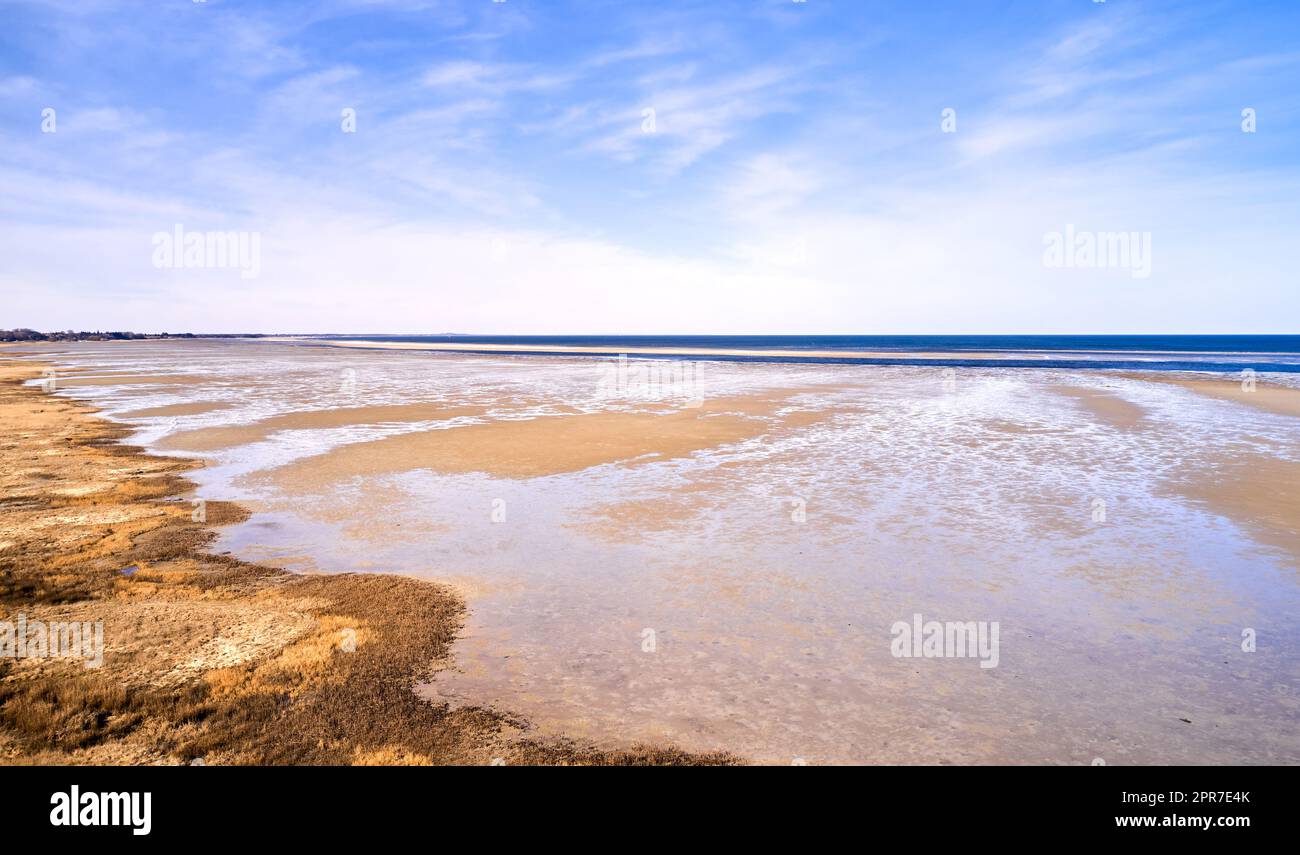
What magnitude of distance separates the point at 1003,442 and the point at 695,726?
20615 millimetres

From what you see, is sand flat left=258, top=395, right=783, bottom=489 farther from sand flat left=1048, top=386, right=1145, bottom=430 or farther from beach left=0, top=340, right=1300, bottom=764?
sand flat left=1048, top=386, right=1145, bottom=430

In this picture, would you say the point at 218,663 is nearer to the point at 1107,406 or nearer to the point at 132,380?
the point at 1107,406

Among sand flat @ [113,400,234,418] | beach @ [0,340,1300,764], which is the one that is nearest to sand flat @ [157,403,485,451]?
beach @ [0,340,1300,764]

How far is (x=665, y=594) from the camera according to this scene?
9.98 meters

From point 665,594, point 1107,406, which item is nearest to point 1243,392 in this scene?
point 1107,406

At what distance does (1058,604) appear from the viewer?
9461 millimetres

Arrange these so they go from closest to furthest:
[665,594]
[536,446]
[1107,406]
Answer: [665,594] → [536,446] → [1107,406]

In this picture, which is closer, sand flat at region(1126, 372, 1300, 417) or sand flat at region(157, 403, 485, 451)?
sand flat at region(157, 403, 485, 451)

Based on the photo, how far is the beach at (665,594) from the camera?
20.6 ft

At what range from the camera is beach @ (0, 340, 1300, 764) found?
248 inches

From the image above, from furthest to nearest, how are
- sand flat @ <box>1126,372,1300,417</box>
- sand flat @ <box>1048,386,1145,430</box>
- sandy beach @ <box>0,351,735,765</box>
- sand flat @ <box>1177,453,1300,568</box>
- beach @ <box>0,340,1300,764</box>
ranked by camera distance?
1. sand flat @ <box>1126,372,1300,417</box>
2. sand flat @ <box>1048,386,1145,430</box>
3. sand flat @ <box>1177,453,1300,568</box>
4. beach @ <box>0,340,1300,764</box>
5. sandy beach @ <box>0,351,735,765</box>

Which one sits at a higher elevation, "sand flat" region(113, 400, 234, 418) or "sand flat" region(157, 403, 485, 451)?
"sand flat" region(113, 400, 234, 418)

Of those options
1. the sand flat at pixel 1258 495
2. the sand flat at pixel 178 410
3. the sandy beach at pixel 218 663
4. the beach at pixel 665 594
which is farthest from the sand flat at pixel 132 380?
the sand flat at pixel 1258 495
